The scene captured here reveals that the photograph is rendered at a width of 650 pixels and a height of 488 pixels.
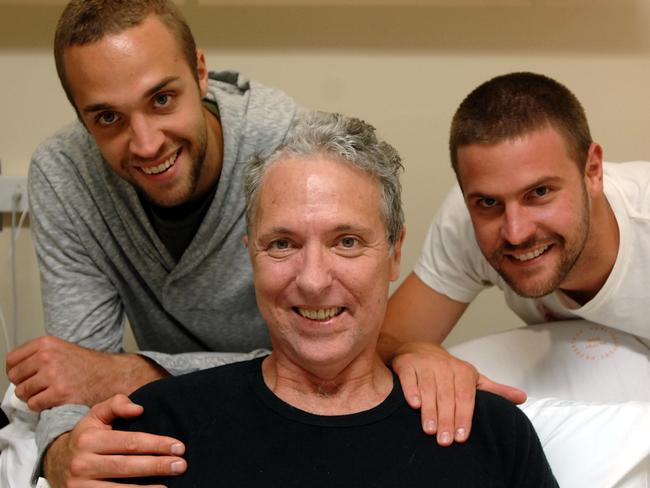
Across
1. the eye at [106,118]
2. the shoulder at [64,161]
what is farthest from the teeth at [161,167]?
the shoulder at [64,161]

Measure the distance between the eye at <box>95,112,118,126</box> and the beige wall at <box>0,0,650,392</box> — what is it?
86 centimetres

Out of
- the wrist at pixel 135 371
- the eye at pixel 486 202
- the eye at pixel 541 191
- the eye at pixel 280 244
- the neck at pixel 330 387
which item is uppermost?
the eye at pixel 541 191

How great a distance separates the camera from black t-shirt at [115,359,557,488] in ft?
4.24

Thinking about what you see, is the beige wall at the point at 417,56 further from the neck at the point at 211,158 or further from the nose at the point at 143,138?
the nose at the point at 143,138

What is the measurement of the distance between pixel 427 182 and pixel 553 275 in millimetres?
886

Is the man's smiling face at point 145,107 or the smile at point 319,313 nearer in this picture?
the smile at point 319,313

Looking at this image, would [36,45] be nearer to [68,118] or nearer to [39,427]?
[68,118]

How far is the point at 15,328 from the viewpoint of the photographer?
258 centimetres

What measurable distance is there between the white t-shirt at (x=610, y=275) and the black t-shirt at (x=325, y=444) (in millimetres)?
482

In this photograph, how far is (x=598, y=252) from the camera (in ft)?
5.61

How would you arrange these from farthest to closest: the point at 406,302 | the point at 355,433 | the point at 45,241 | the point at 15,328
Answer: the point at 15,328 → the point at 406,302 → the point at 45,241 → the point at 355,433

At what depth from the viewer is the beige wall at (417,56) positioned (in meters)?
2.35

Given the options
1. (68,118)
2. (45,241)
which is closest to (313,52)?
(68,118)

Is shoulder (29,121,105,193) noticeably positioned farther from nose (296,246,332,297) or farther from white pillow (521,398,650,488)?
white pillow (521,398,650,488)
